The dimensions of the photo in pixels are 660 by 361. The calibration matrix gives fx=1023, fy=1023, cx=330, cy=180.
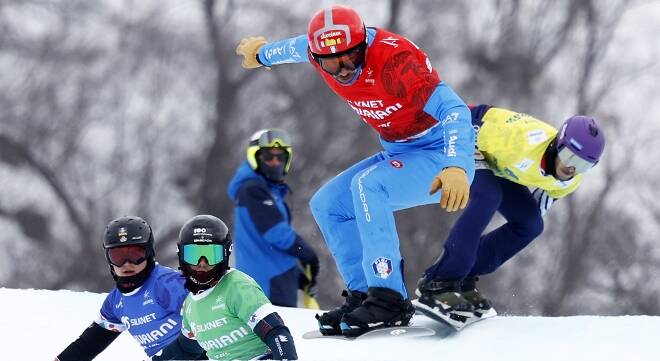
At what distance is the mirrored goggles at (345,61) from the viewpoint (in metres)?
5.14

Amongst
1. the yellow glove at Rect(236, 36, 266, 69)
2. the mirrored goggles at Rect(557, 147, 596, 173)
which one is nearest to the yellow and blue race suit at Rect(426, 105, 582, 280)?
the mirrored goggles at Rect(557, 147, 596, 173)

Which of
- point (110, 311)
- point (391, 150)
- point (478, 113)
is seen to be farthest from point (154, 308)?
point (478, 113)

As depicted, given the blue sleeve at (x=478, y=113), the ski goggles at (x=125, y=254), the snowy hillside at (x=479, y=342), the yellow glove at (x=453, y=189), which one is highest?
the blue sleeve at (x=478, y=113)

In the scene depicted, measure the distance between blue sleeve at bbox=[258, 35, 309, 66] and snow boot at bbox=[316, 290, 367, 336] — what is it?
1.33 meters

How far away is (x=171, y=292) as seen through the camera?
16.4 feet

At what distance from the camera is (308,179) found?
15.3m

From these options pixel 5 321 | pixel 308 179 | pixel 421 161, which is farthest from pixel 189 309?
pixel 308 179

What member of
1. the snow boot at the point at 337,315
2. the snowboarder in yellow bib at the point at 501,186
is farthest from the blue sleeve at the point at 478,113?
the snow boot at the point at 337,315

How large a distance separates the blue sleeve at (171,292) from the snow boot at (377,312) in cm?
92

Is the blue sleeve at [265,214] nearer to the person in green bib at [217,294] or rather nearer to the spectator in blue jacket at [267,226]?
the spectator in blue jacket at [267,226]

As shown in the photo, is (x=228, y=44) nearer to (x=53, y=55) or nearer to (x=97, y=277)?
(x=53, y=55)

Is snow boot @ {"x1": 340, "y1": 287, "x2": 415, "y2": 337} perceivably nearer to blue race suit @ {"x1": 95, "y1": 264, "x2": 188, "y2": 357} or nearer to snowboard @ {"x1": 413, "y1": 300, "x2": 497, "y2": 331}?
snowboard @ {"x1": 413, "y1": 300, "x2": 497, "y2": 331}

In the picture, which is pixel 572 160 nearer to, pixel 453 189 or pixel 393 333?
pixel 453 189

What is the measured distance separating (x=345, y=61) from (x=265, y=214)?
2.86m
